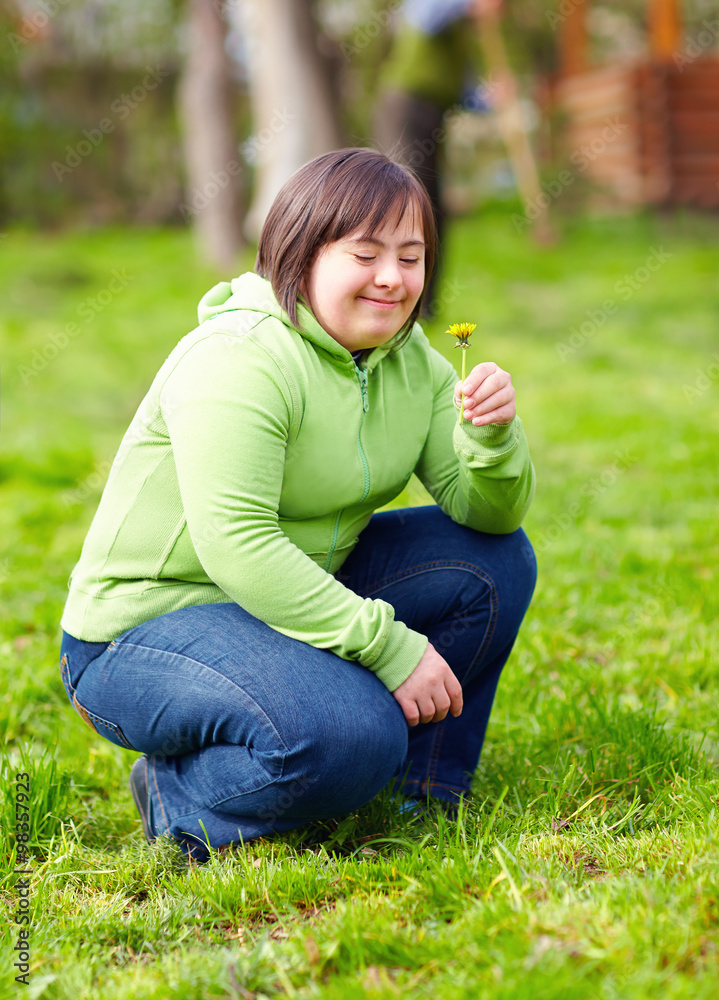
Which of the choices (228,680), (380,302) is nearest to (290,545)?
(228,680)

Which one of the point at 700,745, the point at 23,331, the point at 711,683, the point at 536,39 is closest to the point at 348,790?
the point at 700,745

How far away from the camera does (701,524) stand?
3.50 meters

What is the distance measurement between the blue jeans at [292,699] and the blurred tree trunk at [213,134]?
731cm

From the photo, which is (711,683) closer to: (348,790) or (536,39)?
(348,790)

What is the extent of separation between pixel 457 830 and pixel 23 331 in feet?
19.9

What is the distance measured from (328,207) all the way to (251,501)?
53 cm

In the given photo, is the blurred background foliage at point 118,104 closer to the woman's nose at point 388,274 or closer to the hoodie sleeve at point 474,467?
the hoodie sleeve at point 474,467

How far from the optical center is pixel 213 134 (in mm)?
Answer: 8961

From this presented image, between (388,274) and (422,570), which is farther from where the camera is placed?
(422,570)

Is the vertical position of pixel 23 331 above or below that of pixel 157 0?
below

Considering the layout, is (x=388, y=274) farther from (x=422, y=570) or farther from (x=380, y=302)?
(x=422, y=570)

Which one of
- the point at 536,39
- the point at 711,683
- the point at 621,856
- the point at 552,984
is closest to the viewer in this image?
the point at 552,984

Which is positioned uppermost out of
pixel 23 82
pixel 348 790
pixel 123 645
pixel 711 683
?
pixel 23 82

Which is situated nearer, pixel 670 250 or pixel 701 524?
pixel 701 524
